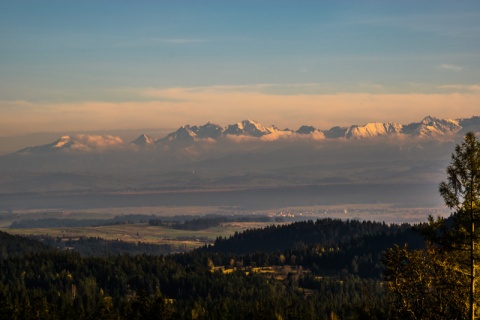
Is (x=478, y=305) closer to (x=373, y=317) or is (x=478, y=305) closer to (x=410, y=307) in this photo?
(x=410, y=307)

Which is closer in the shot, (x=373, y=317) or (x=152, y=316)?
(x=373, y=317)

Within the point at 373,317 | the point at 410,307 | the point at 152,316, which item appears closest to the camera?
the point at 410,307

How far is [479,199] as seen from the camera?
70.2 meters

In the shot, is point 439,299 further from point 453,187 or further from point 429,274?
point 453,187

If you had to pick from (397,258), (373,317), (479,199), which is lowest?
(373,317)

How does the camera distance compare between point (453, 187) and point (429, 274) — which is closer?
point (453, 187)

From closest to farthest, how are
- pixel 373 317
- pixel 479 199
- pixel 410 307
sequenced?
pixel 479 199 < pixel 410 307 < pixel 373 317

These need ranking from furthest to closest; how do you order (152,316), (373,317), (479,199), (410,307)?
(152,316) < (373,317) < (410,307) < (479,199)

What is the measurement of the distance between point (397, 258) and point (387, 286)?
7.83 feet

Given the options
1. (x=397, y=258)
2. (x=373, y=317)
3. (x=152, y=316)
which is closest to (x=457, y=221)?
(x=397, y=258)

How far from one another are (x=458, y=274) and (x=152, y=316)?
13164 cm

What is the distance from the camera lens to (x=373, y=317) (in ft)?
265

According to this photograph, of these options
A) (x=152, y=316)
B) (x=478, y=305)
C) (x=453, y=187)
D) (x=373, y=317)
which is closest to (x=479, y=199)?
(x=453, y=187)

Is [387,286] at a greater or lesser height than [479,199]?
lesser
